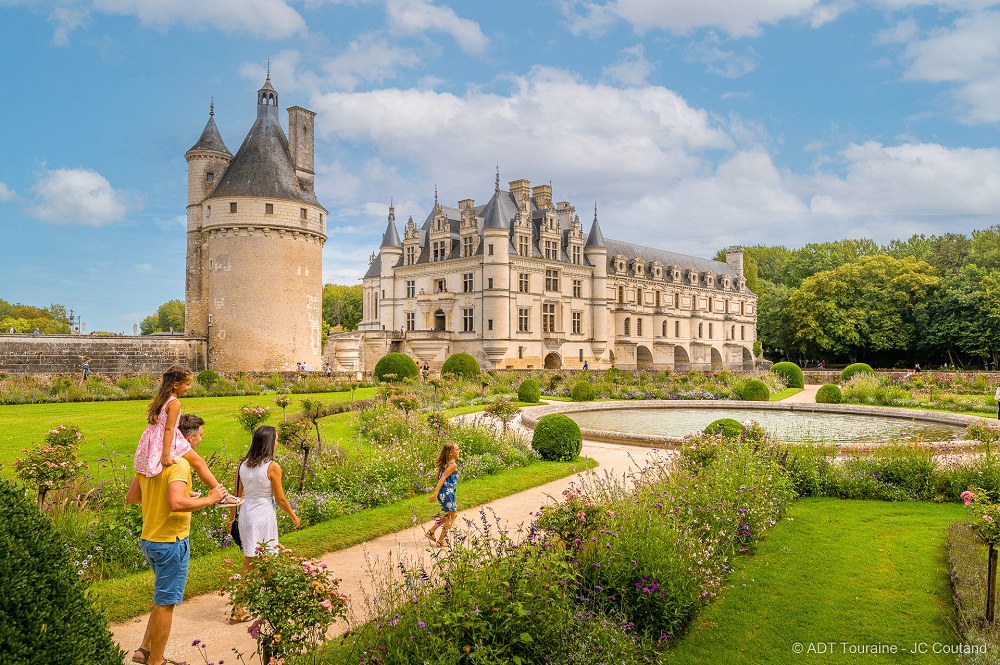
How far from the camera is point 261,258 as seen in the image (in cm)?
3145

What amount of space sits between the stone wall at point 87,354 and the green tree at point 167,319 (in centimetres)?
6715

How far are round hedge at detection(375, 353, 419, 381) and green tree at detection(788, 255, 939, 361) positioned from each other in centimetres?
4030

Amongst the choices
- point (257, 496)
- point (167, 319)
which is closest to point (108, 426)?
point (257, 496)

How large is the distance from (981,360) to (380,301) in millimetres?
47624

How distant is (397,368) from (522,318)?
15.2m

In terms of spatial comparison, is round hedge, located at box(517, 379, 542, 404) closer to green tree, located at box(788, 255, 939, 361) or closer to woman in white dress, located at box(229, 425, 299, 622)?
woman in white dress, located at box(229, 425, 299, 622)

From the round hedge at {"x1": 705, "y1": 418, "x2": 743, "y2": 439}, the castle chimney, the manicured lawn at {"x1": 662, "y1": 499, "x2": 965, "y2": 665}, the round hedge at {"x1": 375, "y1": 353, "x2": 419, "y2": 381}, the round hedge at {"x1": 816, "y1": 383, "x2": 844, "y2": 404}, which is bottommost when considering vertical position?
the manicured lawn at {"x1": 662, "y1": 499, "x2": 965, "y2": 665}

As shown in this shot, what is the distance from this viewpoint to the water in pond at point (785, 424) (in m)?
15.4

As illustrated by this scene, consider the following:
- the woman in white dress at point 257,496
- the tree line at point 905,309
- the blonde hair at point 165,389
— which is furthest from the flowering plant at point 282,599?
the tree line at point 905,309

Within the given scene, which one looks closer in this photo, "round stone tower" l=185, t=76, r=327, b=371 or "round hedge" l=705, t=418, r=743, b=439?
"round hedge" l=705, t=418, r=743, b=439

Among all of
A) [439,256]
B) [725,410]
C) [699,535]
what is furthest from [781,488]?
[439,256]

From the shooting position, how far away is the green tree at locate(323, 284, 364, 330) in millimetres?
76000

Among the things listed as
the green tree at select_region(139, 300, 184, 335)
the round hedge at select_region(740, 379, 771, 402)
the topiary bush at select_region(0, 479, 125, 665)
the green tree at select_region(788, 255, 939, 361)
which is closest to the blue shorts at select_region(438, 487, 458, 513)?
the topiary bush at select_region(0, 479, 125, 665)

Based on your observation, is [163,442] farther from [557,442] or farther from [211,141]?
[211,141]
